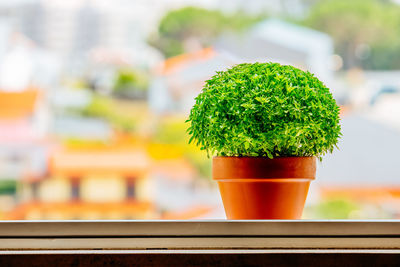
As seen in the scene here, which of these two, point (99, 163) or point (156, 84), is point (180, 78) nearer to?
point (156, 84)

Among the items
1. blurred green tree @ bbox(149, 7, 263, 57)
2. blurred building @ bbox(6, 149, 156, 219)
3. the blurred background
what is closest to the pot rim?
the blurred background

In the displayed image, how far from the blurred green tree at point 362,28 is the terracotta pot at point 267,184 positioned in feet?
6.00

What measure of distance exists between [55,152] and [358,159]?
3.21 metres

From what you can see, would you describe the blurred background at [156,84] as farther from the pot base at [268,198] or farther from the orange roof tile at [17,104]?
the pot base at [268,198]

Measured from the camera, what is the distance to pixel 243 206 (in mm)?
986

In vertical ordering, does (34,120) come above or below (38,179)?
above

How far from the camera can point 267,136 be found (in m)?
0.97

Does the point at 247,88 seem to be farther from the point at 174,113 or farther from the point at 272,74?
the point at 174,113

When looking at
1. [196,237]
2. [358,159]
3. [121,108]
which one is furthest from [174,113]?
[196,237]

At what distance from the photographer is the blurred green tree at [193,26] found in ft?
11.5

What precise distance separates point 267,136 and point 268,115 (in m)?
0.04

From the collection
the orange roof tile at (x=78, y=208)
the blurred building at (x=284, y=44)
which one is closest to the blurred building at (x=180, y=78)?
the blurred building at (x=284, y=44)

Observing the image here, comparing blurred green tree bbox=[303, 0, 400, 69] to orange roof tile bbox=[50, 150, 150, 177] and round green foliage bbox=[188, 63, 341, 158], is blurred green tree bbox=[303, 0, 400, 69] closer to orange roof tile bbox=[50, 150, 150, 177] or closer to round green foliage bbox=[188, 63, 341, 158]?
round green foliage bbox=[188, 63, 341, 158]

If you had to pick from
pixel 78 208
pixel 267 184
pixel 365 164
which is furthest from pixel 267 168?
pixel 78 208
